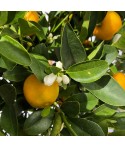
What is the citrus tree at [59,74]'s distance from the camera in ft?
1.91

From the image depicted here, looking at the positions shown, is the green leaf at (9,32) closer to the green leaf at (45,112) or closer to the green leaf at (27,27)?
the green leaf at (27,27)

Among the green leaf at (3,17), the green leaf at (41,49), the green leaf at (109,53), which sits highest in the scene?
the green leaf at (3,17)

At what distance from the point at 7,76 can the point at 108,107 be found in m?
0.24

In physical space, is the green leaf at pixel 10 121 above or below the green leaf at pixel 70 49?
below

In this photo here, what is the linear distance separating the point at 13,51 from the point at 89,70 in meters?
0.13

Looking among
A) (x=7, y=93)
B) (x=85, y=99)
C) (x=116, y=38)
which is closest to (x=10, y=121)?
(x=7, y=93)

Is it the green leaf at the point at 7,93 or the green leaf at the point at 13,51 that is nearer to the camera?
the green leaf at the point at 13,51

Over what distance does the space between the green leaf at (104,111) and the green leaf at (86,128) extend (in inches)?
2.8

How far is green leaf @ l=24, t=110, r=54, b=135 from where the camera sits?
0.69 m

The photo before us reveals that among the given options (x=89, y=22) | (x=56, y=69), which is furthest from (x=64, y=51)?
(x=89, y=22)

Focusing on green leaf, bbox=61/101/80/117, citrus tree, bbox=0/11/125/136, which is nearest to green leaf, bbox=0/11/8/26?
citrus tree, bbox=0/11/125/136


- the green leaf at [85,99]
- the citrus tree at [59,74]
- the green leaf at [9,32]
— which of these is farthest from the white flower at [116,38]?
the green leaf at [9,32]

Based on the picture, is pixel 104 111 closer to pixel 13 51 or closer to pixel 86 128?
pixel 86 128

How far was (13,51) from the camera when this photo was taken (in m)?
0.53
